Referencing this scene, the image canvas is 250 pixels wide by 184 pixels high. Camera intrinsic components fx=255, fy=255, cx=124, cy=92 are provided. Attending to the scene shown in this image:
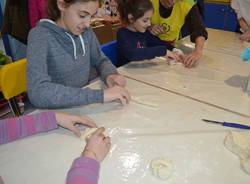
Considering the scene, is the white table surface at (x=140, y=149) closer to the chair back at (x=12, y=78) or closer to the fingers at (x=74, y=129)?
the fingers at (x=74, y=129)

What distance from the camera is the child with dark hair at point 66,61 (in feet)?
2.87

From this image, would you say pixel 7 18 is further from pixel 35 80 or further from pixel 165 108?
pixel 165 108

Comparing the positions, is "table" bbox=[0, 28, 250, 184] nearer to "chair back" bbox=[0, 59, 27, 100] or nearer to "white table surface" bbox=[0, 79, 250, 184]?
"white table surface" bbox=[0, 79, 250, 184]

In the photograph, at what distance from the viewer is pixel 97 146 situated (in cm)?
69

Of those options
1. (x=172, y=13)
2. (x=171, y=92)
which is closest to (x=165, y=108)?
(x=171, y=92)

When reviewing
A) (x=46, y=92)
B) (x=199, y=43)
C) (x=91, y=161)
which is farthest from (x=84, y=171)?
(x=199, y=43)

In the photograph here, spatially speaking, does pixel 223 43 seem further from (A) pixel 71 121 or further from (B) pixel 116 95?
(A) pixel 71 121

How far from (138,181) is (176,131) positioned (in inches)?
9.3

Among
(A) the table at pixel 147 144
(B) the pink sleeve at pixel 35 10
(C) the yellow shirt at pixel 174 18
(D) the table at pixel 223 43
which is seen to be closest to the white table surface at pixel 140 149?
(A) the table at pixel 147 144

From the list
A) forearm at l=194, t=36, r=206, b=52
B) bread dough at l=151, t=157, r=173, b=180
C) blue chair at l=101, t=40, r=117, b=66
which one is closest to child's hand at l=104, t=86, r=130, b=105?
bread dough at l=151, t=157, r=173, b=180

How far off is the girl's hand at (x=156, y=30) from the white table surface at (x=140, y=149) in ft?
2.50

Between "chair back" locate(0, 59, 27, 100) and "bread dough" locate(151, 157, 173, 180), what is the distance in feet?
2.26

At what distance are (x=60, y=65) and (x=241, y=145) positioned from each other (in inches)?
28.8

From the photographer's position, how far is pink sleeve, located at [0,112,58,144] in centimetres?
73
